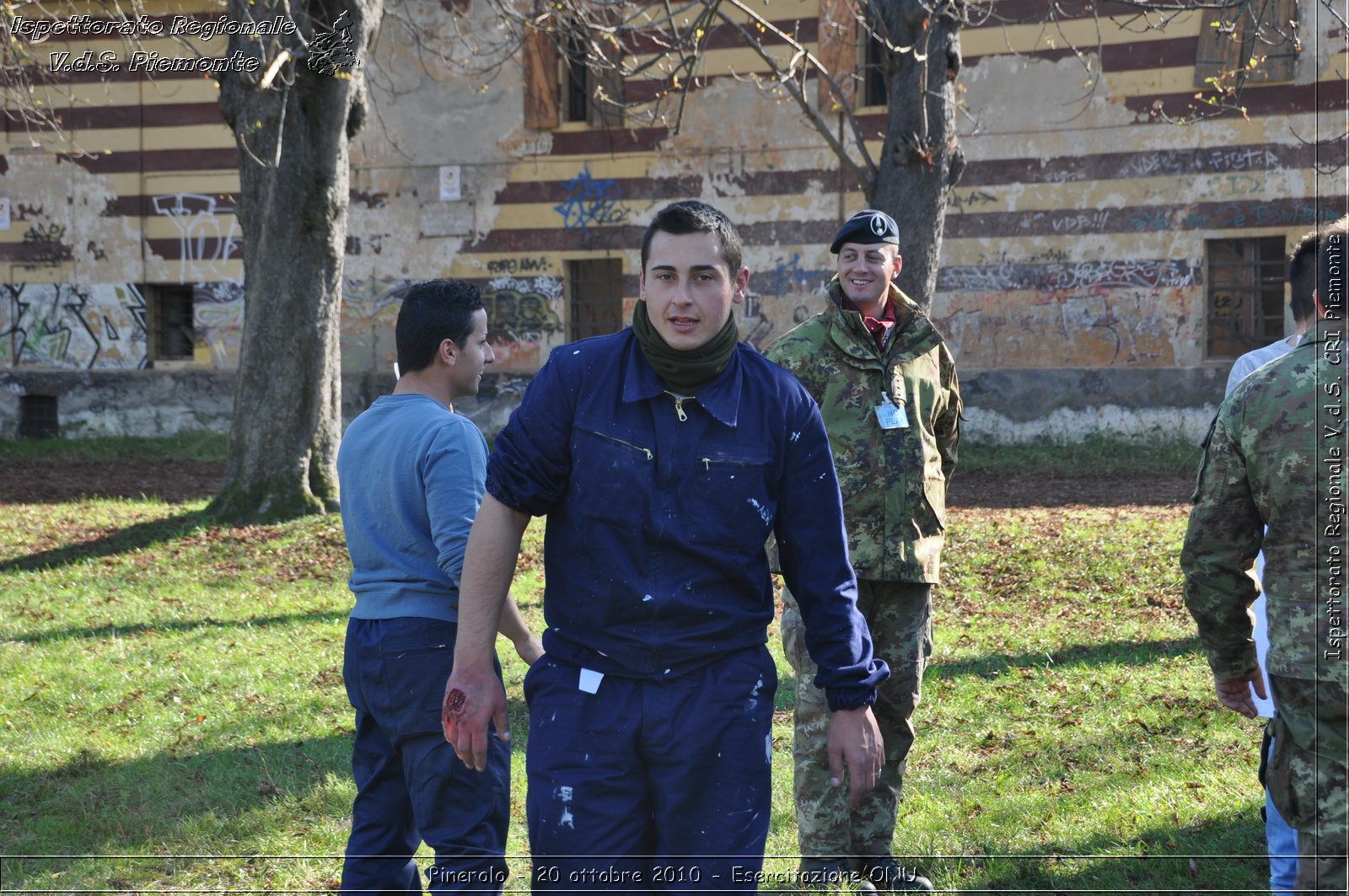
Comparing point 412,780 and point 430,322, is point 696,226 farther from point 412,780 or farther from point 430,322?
point 412,780

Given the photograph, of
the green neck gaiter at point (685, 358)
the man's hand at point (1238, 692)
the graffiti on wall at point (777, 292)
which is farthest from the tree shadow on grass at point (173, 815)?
the graffiti on wall at point (777, 292)

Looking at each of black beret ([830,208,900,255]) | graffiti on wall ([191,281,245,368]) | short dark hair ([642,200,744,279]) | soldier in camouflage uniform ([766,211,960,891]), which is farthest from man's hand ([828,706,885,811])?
graffiti on wall ([191,281,245,368])

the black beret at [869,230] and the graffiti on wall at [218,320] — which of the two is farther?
the graffiti on wall at [218,320]

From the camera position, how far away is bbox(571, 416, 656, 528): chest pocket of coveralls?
3.14 metres

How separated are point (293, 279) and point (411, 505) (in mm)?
8580

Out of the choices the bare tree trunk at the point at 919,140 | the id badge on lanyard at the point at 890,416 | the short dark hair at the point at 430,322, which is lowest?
the id badge on lanyard at the point at 890,416

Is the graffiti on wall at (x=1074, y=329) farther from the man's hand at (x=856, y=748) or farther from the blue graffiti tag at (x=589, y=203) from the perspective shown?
the man's hand at (x=856, y=748)

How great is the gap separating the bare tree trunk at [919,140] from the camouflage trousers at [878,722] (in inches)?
230

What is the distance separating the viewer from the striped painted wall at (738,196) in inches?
664

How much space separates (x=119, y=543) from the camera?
39.0 ft

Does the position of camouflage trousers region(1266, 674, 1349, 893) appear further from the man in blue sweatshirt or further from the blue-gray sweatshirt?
the blue-gray sweatshirt

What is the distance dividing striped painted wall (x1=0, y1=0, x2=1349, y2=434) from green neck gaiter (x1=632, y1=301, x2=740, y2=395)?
12.7 meters

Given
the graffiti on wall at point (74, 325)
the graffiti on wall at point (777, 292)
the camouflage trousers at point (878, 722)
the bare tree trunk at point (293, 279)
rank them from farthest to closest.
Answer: the graffiti on wall at point (74, 325), the graffiti on wall at point (777, 292), the bare tree trunk at point (293, 279), the camouflage trousers at point (878, 722)

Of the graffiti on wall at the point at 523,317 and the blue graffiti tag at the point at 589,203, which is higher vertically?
the blue graffiti tag at the point at 589,203
